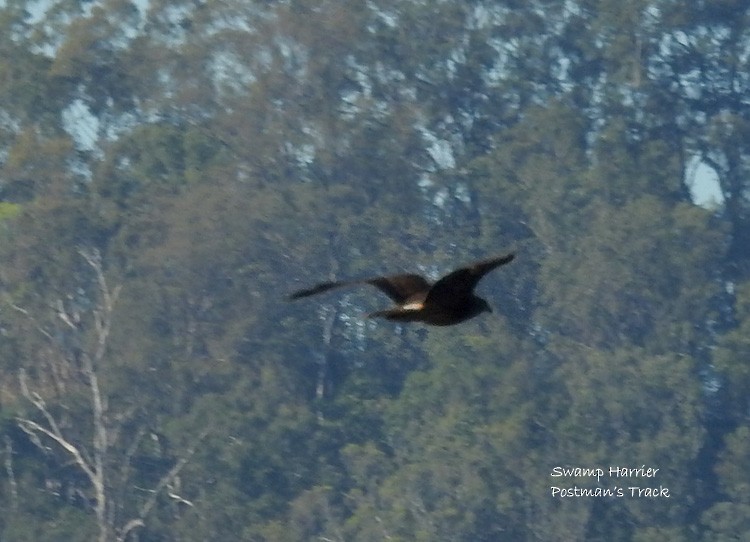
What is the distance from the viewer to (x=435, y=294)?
4.93 metres

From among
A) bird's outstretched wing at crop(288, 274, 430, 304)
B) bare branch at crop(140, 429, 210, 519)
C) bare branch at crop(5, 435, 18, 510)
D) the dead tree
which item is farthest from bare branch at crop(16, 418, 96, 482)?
bird's outstretched wing at crop(288, 274, 430, 304)

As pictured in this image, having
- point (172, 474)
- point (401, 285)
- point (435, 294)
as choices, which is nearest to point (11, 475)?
point (172, 474)

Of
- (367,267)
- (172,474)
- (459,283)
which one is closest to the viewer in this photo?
(459,283)

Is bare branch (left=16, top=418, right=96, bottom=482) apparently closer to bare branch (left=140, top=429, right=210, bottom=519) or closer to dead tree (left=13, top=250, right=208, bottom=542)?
dead tree (left=13, top=250, right=208, bottom=542)

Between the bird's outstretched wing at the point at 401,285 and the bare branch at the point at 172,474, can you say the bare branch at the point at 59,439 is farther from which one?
the bird's outstretched wing at the point at 401,285

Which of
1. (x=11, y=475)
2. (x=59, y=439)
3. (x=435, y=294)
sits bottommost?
(x=11, y=475)

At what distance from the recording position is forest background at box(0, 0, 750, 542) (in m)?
30.0

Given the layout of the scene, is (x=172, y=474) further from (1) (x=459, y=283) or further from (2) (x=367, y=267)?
(1) (x=459, y=283)

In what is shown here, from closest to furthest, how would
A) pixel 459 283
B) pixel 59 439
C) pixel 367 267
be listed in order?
1. pixel 459 283
2. pixel 59 439
3. pixel 367 267

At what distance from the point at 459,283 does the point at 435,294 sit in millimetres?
86

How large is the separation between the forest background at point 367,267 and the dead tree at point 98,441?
0.06 m

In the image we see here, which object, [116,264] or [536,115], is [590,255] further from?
[116,264]

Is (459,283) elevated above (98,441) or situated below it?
above

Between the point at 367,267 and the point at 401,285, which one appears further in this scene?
the point at 367,267
